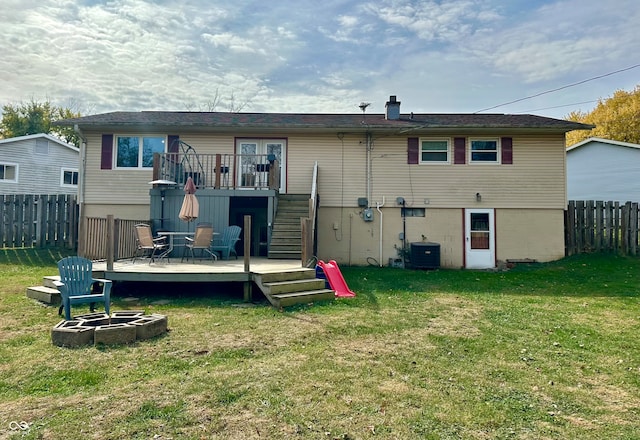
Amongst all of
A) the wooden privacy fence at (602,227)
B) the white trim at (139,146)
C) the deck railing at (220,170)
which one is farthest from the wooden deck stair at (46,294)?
the wooden privacy fence at (602,227)

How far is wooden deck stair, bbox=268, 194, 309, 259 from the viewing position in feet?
29.9

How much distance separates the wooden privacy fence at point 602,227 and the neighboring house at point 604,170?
22.5 ft

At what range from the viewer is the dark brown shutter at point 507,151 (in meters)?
11.8

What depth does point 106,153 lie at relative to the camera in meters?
11.6

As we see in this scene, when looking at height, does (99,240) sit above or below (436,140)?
below

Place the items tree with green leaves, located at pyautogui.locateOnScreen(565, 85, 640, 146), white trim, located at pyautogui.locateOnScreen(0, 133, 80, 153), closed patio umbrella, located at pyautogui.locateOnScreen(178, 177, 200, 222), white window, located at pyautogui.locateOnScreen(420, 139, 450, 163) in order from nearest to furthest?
closed patio umbrella, located at pyautogui.locateOnScreen(178, 177, 200, 222), white window, located at pyautogui.locateOnScreen(420, 139, 450, 163), white trim, located at pyautogui.locateOnScreen(0, 133, 80, 153), tree with green leaves, located at pyautogui.locateOnScreen(565, 85, 640, 146)

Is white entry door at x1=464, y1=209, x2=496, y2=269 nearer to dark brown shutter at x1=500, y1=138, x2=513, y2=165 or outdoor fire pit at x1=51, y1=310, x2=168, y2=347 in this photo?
dark brown shutter at x1=500, y1=138, x2=513, y2=165

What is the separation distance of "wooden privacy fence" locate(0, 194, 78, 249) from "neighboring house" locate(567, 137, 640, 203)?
22253mm

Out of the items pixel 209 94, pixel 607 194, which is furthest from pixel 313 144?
pixel 209 94

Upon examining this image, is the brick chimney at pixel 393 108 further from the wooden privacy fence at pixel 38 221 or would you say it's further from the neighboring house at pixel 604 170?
the neighboring house at pixel 604 170

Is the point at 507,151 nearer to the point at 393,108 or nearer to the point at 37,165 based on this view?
the point at 393,108

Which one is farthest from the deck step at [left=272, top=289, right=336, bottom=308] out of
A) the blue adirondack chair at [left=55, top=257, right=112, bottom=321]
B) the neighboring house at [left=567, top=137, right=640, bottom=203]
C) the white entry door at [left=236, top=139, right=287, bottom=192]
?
the neighboring house at [left=567, top=137, right=640, bottom=203]

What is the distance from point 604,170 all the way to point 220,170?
59.5 ft

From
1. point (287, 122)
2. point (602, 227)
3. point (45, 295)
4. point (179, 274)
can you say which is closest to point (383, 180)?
point (287, 122)
